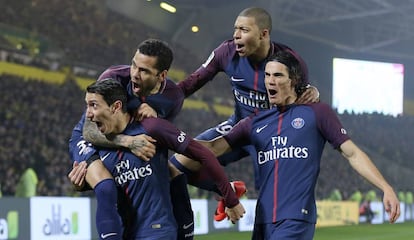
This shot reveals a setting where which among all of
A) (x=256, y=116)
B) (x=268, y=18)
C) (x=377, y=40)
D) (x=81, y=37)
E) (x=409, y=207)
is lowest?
(x=409, y=207)

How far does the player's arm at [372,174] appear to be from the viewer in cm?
363

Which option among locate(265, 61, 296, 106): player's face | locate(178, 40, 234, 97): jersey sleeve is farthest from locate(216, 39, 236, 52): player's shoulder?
locate(265, 61, 296, 106): player's face

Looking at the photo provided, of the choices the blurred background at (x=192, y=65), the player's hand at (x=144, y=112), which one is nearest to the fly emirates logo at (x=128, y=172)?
the player's hand at (x=144, y=112)

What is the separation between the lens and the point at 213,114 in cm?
2075

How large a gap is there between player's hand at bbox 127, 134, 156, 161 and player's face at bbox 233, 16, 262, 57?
1043 mm

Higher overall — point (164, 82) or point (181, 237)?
point (164, 82)

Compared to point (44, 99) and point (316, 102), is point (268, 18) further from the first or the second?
point (44, 99)

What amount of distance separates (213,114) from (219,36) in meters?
3.77

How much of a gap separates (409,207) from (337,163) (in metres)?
3.20

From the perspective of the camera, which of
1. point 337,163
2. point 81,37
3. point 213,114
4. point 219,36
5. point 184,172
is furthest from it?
point 337,163

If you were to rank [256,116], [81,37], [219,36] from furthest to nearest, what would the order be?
1. [219,36]
2. [81,37]
3. [256,116]

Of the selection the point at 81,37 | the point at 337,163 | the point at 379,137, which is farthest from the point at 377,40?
the point at 81,37

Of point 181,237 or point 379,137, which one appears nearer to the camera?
point 181,237

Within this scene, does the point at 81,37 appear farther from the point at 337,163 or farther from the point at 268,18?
the point at 268,18
